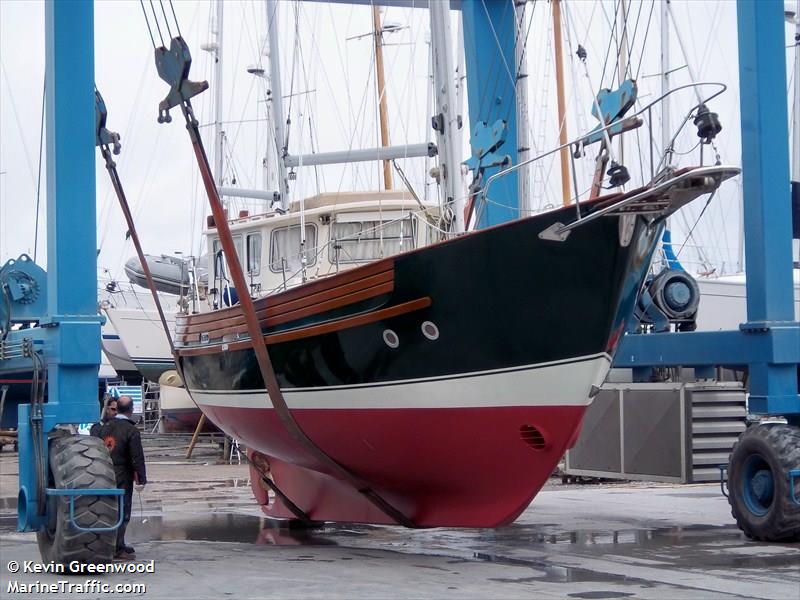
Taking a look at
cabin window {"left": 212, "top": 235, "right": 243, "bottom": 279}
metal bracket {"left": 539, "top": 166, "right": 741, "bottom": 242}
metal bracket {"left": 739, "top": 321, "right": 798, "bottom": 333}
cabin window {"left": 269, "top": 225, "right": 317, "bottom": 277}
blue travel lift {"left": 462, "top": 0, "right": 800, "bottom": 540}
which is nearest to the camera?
metal bracket {"left": 539, "top": 166, "right": 741, "bottom": 242}

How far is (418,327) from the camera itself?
27.2ft

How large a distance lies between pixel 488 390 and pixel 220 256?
5.76 metres

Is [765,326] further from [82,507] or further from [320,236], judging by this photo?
[82,507]

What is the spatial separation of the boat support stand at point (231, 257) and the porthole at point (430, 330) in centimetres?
162

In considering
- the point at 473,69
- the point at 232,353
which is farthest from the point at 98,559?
the point at 473,69

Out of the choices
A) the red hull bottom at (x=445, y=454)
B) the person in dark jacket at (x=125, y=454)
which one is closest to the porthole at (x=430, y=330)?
the red hull bottom at (x=445, y=454)

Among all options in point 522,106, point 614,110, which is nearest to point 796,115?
point 522,106

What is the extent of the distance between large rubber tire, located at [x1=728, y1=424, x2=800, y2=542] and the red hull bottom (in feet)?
6.26

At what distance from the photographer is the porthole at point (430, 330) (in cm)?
822

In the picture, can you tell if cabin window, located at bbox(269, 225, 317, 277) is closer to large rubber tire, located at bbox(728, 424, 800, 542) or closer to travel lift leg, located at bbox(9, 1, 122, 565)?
travel lift leg, located at bbox(9, 1, 122, 565)

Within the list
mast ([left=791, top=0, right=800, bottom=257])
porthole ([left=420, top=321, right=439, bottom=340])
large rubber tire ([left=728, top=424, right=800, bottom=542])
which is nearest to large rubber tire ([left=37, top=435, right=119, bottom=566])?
porthole ([left=420, top=321, right=439, bottom=340])

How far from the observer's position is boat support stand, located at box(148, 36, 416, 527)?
853cm

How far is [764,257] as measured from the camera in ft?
31.1

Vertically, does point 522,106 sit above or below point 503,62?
above
